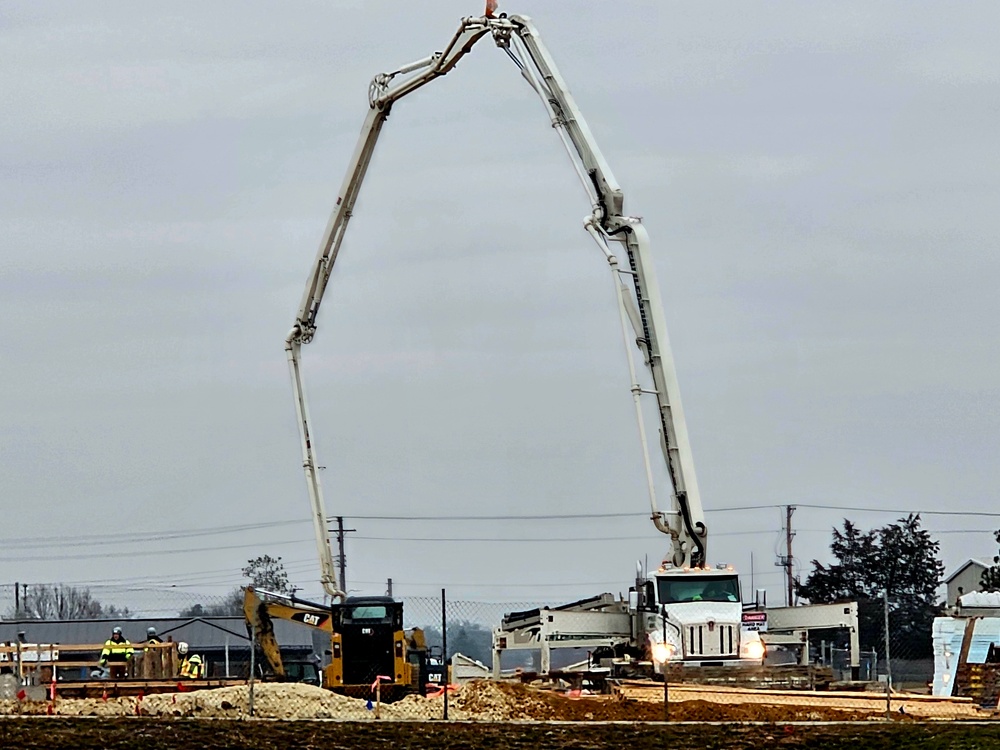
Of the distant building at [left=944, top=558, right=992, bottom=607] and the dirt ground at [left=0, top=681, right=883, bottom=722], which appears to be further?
the distant building at [left=944, top=558, right=992, bottom=607]

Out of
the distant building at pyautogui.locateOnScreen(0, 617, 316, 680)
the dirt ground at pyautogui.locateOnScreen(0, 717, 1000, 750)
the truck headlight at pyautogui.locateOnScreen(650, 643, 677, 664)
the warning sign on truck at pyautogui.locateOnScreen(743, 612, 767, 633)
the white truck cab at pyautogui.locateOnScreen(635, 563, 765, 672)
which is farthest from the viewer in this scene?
the distant building at pyautogui.locateOnScreen(0, 617, 316, 680)

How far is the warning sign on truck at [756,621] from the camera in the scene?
159 feet

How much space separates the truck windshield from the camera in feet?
146

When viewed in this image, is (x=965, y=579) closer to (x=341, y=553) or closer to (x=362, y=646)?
(x=341, y=553)

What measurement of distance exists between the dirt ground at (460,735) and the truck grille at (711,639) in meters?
10.3

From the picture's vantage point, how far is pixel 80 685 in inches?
1652

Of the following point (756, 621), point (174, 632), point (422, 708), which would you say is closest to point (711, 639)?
point (756, 621)

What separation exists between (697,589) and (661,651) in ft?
7.70

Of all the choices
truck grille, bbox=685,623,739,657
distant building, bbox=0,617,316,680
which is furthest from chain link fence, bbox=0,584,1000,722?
distant building, bbox=0,617,316,680

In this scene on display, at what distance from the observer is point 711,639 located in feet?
143

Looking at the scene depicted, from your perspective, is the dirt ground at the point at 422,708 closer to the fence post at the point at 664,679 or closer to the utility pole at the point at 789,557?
the fence post at the point at 664,679

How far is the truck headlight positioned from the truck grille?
543 mm

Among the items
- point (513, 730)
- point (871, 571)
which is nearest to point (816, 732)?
point (513, 730)

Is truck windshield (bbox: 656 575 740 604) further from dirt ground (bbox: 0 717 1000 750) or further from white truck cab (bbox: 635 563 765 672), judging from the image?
dirt ground (bbox: 0 717 1000 750)
